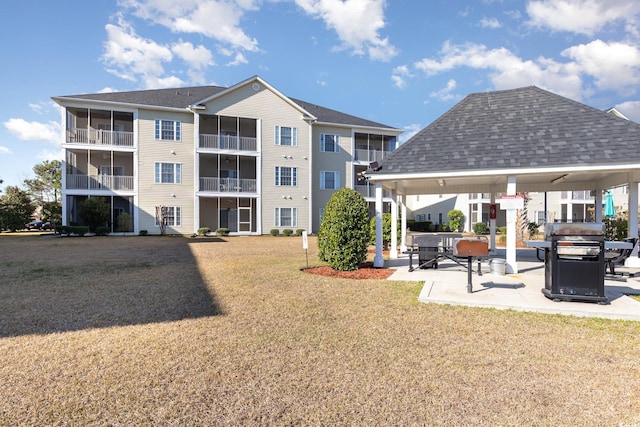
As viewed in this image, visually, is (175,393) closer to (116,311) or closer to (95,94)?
(116,311)

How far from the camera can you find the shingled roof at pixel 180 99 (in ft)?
79.6

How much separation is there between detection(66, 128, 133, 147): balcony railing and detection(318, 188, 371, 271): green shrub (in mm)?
21130

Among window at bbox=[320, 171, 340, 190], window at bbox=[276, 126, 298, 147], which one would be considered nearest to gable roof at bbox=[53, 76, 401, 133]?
window at bbox=[276, 126, 298, 147]

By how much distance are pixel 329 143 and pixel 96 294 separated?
24.3 metres

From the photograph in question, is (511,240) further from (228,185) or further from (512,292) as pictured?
(228,185)

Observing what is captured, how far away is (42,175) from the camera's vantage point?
44312 mm

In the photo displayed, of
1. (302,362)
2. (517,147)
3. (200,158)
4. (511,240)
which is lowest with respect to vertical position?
(302,362)

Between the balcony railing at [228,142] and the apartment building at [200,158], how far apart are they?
0.07m

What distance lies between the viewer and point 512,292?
709 centimetres

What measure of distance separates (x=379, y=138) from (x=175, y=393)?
3105cm

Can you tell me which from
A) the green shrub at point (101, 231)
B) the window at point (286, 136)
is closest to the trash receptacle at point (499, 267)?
the window at point (286, 136)

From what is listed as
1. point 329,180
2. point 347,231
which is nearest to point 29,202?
point 329,180

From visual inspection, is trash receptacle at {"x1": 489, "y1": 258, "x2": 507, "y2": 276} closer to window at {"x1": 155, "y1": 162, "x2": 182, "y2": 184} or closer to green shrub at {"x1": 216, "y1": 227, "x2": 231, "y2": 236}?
green shrub at {"x1": 216, "y1": 227, "x2": 231, "y2": 236}

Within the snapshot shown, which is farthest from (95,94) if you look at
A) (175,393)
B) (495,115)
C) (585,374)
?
(585,374)
